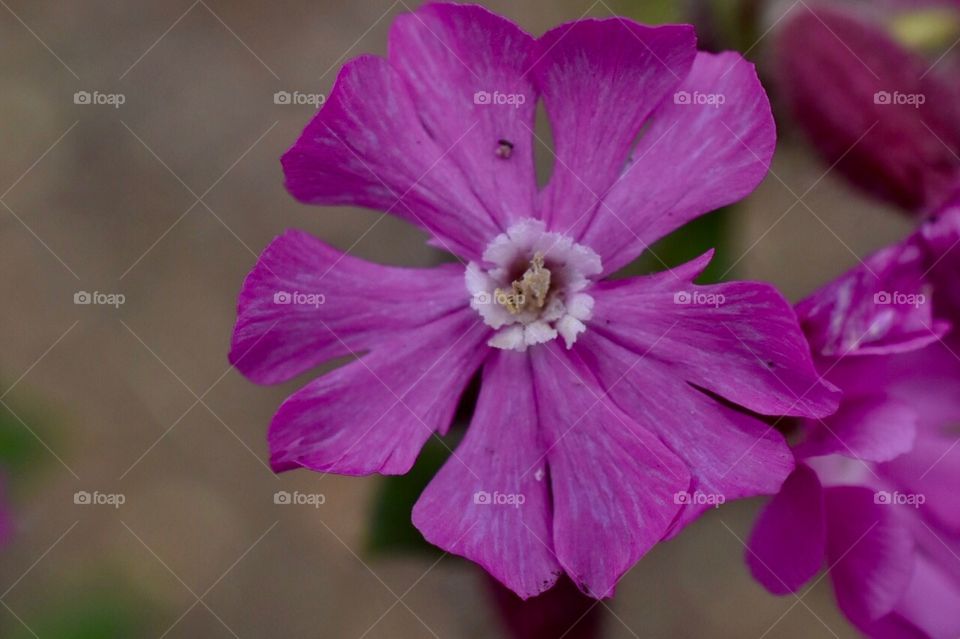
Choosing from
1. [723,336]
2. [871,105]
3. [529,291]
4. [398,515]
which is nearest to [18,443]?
[398,515]

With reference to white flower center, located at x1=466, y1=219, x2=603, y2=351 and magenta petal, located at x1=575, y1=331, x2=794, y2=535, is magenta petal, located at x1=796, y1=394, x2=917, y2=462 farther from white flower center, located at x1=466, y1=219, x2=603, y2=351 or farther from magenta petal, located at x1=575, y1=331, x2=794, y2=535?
white flower center, located at x1=466, y1=219, x2=603, y2=351

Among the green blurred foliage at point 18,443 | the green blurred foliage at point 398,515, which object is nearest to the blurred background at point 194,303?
the green blurred foliage at point 18,443

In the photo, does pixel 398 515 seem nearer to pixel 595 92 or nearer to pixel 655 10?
pixel 595 92

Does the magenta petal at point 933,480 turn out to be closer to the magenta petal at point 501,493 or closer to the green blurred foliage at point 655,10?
the magenta petal at point 501,493

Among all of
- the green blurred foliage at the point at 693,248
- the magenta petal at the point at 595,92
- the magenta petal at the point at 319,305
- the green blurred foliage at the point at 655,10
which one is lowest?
the green blurred foliage at the point at 693,248

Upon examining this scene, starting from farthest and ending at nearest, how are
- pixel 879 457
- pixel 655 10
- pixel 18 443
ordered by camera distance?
pixel 18 443 → pixel 655 10 → pixel 879 457

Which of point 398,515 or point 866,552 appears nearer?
point 866,552

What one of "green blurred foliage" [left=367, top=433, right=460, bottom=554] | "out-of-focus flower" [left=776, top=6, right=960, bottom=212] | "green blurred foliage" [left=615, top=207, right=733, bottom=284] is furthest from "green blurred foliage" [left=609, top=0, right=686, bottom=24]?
"green blurred foliage" [left=367, top=433, right=460, bottom=554]

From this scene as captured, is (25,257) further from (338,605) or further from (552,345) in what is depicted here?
(552,345)

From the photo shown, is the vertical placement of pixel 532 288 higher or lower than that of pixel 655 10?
lower
